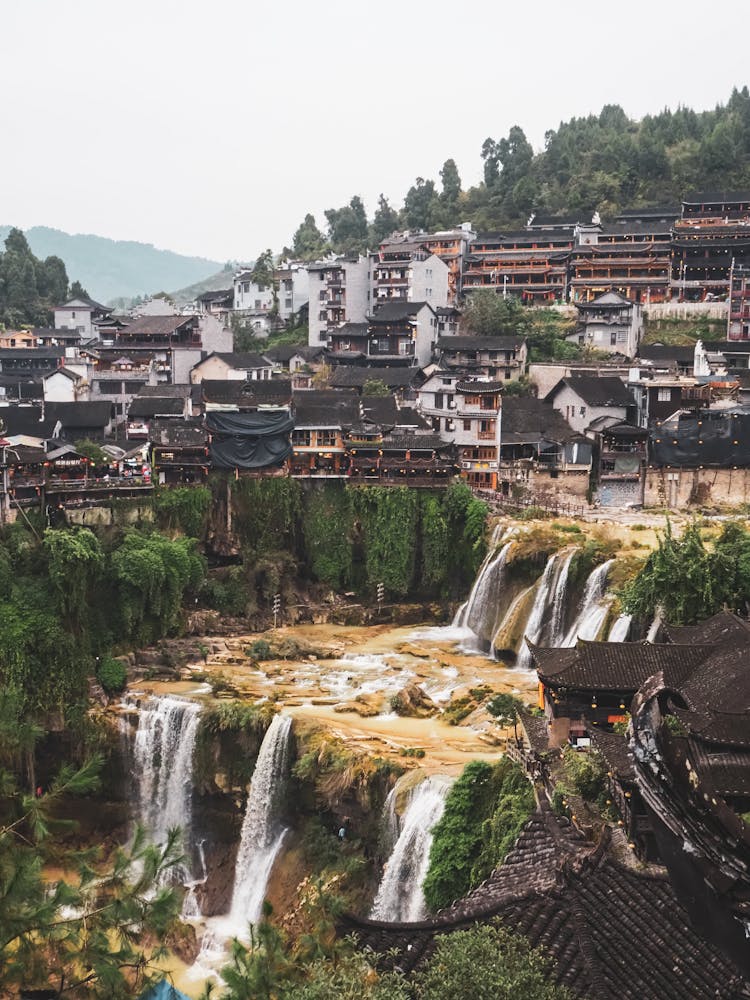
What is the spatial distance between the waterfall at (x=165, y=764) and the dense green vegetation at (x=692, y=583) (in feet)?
51.8

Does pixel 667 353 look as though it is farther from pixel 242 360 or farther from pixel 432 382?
pixel 242 360

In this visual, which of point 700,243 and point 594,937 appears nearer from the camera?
point 594,937

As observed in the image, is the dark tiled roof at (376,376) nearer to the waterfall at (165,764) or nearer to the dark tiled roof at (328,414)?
the dark tiled roof at (328,414)

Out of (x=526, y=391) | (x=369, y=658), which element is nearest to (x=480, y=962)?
(x=369, y=658)

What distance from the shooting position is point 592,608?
37.8 m

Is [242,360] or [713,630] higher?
[242,360]

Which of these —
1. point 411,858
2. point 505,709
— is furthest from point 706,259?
point 411,858

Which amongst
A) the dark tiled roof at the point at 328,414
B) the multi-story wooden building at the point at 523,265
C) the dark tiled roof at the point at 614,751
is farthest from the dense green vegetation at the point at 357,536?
the multi-story wooden building at the point at 523,265

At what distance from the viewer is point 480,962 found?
46.3 ft

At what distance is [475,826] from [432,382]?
34055 millimetres

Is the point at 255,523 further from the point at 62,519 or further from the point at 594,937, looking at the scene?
the point at 594,937

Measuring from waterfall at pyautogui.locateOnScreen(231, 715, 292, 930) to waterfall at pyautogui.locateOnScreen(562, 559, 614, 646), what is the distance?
11.0 meters

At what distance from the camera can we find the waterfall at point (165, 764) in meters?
35.6

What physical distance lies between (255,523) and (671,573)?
2391 centimetres
